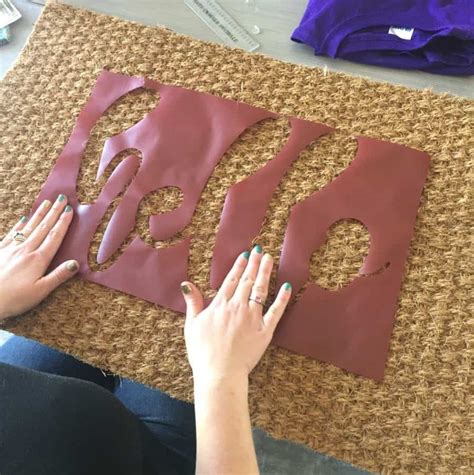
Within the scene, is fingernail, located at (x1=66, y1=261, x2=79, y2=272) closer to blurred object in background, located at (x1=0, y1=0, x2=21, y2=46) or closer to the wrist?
the wrist

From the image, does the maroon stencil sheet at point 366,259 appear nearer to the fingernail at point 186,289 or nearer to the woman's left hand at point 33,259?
the fingernail at point 186,289

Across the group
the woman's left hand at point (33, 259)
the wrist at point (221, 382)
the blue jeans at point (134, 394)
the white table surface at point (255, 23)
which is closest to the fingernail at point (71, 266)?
the woman's left hand at point (33, 259)

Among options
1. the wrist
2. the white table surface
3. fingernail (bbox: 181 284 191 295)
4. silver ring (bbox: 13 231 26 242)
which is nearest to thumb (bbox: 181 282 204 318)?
fingernail (bbox: 181 284 191 295)

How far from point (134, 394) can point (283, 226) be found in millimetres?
355

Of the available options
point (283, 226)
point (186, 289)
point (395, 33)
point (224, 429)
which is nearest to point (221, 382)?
point (224, 429)

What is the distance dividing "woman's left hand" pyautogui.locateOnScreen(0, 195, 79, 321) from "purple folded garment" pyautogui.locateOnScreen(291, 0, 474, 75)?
579 millimetres

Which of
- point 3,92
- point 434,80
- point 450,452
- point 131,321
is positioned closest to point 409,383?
point 450,452

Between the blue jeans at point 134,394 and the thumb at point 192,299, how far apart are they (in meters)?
0.14

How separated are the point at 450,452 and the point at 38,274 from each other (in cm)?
→ 66

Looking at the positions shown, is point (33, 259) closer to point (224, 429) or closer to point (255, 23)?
point (224, 429)

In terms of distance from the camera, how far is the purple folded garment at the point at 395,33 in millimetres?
969

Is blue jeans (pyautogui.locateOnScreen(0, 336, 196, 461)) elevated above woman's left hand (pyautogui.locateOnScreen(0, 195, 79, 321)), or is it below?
below

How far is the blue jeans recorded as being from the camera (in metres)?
0.76

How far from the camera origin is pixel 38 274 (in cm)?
83
